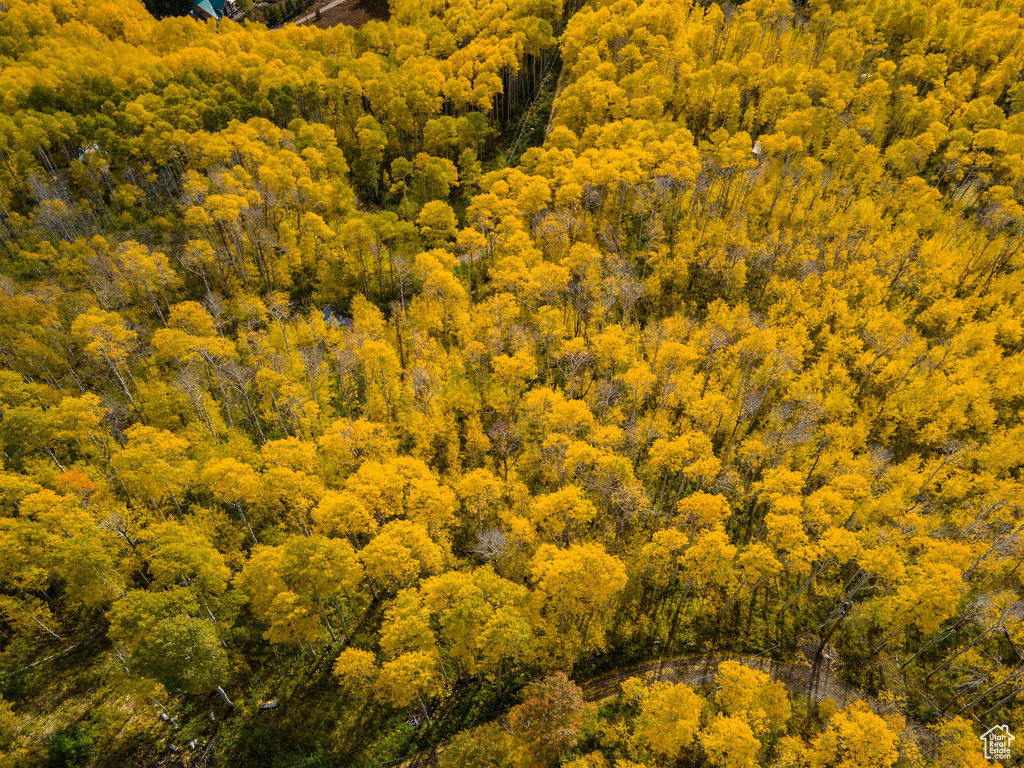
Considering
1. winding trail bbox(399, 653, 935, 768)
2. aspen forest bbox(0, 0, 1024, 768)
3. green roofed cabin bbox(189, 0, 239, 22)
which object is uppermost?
green roofed cabin bbox(189, 0, 239, 22)

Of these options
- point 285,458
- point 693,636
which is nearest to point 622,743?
point 693,636

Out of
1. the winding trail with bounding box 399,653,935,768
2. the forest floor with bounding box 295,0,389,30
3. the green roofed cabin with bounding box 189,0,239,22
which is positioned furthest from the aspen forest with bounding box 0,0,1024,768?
the forest floor with bounding box 295,0,389,30

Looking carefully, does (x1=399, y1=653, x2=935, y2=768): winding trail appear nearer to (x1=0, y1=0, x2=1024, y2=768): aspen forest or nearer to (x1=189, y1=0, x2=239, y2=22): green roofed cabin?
(x1=0, y1=0, x2=1024, y2=768): aspen forest

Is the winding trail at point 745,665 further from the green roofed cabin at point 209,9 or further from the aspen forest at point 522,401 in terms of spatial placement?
the green roofed cabin at point 209,9

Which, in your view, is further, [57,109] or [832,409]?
[57,109]

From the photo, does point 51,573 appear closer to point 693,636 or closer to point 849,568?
point 693,636

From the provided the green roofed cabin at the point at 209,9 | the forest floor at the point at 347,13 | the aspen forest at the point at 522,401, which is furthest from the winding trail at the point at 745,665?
the green roofed cabin at the point at 209,9

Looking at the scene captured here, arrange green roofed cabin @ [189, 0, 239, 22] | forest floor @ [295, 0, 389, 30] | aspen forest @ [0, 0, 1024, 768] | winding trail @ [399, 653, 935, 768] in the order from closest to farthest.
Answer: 1. aspen forest @ [0, 0, 1024, 768]
2. winding trail @ [399, 653, 935, 768]
3. green roofed cabin @ [189, 0, 239, 22]
4. forest floor @ [295, 0, 389, 30]

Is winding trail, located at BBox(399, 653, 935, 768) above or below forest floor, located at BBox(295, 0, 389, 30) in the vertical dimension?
below
